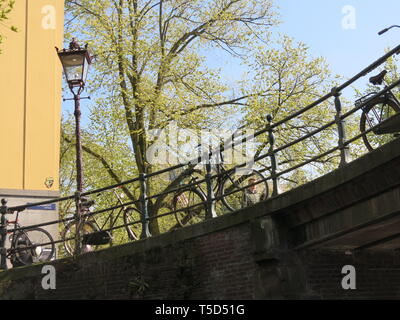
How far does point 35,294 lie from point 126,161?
9.82m

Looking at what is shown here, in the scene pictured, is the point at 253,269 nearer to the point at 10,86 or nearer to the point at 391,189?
the point at 391,189

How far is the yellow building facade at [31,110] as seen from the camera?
1827 cm

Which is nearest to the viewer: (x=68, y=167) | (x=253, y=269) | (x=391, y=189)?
(x=391, y=189)

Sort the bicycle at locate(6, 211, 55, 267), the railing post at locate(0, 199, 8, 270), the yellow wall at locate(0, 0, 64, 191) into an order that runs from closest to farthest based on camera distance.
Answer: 1. the railing post at locate(0, 199, 8, 270)
2. the bicycle at locate(6, 211, 55, 267)
3. the yellow wall at locate(0, 0, 64, 191)

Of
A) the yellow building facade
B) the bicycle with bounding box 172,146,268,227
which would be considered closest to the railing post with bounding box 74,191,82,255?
the bicycle with bounding box 172,146,268,227

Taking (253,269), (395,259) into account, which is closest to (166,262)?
(253,269)

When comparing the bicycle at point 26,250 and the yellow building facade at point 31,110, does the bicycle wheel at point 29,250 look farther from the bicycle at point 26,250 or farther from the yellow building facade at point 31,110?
the yellow building facade at point 31,110

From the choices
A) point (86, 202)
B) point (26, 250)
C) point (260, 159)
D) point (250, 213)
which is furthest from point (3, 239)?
point (250, 213)

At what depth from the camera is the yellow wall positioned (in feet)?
60.5

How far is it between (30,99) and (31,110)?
0.97 feet

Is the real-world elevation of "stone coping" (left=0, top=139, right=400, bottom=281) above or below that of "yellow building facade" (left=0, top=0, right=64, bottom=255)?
below

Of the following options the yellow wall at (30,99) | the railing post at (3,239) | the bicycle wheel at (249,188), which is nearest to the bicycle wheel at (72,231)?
the railing post at (3,239)

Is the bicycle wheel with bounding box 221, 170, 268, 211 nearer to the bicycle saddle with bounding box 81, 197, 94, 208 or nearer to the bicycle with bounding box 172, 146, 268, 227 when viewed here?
the bicycle with bounding box 172, 146, 268, 227
